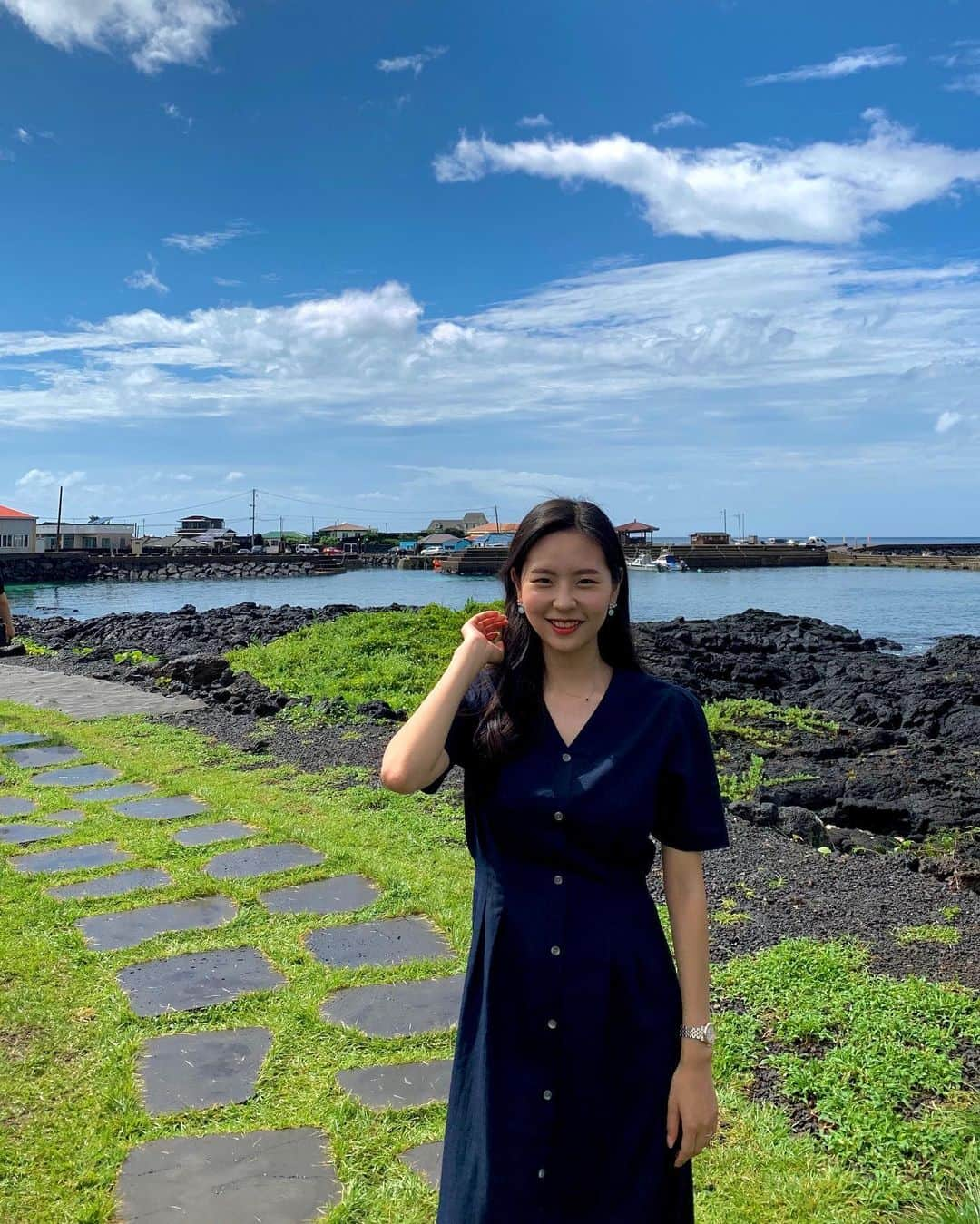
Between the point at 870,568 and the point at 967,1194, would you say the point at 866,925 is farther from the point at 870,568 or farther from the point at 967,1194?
the point at 870,568

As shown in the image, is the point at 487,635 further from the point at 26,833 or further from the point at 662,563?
the point at 662,563

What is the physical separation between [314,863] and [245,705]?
17.1 feet

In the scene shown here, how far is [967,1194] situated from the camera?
230 centimetres

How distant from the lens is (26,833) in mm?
5391

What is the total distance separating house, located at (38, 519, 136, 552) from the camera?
242ft

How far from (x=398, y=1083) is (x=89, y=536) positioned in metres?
78.5

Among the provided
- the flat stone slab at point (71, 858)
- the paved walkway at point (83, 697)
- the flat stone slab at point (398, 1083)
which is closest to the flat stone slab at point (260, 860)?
the flat stone slab at point (71, 858)

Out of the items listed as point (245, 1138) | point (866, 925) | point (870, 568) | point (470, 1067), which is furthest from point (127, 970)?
point (870, 568)

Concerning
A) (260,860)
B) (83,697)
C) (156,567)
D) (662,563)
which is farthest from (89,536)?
(260,860)

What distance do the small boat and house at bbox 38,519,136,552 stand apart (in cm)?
3726

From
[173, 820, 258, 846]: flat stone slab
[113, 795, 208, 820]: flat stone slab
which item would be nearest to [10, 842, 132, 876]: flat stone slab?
[173, 820, 258, 846]: flat stone slab

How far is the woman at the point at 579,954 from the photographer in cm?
175

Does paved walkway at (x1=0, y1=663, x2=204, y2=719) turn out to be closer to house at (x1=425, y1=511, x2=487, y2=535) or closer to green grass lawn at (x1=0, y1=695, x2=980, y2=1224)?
green grass lawn at (x1=0, y1=695, x2=980, y2=1224)

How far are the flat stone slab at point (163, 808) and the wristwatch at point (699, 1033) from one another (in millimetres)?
4401
